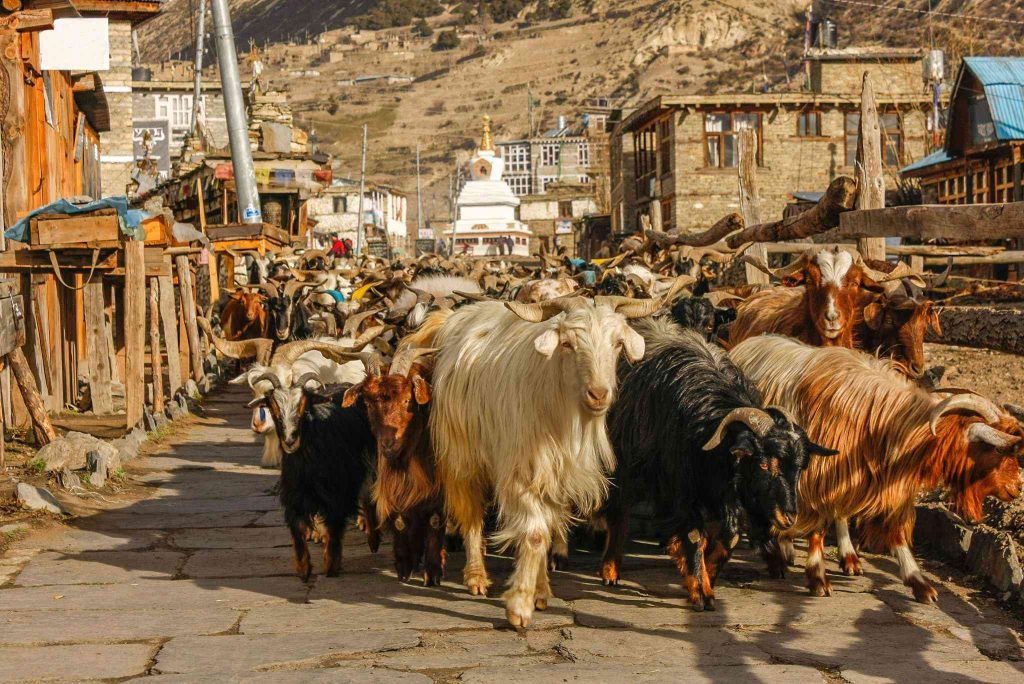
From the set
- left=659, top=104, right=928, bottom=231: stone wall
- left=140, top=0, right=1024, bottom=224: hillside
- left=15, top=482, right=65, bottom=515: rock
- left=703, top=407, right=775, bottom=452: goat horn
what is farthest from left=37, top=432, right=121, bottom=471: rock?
left=140, top=0, right=1024, bottom=224: hillside

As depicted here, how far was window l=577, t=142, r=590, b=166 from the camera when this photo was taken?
112 metres

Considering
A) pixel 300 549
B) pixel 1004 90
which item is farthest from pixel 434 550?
pixel 1004 90

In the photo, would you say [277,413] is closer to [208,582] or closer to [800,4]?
[208,582]

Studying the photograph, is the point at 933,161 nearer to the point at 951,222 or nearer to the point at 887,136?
the point at 887,136

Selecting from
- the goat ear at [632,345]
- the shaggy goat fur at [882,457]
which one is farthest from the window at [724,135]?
the goat ear at [632,345]

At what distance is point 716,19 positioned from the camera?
497ft

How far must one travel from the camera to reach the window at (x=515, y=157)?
126 m

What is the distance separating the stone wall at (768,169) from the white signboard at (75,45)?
29733 mm

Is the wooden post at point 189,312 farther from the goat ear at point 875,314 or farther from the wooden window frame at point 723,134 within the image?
the wooden window frame at point 723,134

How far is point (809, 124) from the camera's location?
4400cm

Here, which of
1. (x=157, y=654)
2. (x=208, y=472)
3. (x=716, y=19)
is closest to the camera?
(x=157, y=654)

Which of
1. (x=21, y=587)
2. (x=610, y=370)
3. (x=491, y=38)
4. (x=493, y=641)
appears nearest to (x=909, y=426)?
(x=610, y=370)

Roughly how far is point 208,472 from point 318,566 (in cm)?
446

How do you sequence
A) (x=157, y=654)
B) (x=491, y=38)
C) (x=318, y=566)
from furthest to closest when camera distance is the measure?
(x=491, y=38) < (x=318, y=566) < (x=157, y=654)
